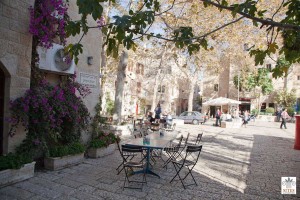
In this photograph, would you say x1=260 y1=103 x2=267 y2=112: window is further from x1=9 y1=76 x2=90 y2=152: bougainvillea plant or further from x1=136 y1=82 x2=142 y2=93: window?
x1=9 y1=76 x2=90 y2=152: bougainvillea plant

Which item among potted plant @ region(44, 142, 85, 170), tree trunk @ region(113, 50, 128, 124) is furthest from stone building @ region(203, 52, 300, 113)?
potted plant @ region(44, 142, 85, 170)

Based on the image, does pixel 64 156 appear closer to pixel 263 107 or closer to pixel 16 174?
pixel 16 174

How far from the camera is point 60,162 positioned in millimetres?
6141

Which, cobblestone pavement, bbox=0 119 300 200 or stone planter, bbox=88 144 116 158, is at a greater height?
stone planter, bbox=88 144 116 158

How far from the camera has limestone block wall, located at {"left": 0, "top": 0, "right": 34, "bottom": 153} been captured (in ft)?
17.5

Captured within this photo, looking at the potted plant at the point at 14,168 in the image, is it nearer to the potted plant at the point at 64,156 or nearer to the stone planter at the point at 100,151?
the potted plant at the point at 64,156

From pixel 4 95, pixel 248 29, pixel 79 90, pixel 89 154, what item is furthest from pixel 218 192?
pixel 248 29

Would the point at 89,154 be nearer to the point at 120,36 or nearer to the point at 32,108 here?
the point at 32,108

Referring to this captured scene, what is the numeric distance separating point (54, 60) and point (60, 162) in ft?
8.65

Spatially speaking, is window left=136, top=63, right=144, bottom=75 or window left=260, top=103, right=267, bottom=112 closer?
window left=136, top=63, right=144, bottom=75

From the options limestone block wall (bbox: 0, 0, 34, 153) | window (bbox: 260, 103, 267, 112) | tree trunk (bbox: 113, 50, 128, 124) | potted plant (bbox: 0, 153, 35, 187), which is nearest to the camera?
potted plant (bbox: 0, 153, 35, 187)

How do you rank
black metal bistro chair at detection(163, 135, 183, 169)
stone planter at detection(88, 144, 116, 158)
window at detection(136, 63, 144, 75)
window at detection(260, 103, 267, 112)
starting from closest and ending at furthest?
black metal bistro chair at detection(163, 135, 183, 169)
stone planter at detection(88, 144, 116, 158)
window at detection(136, 63, 144, 75)
window at detection(260, 103, 267, 112)

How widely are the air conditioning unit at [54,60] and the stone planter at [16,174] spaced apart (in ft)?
8.07

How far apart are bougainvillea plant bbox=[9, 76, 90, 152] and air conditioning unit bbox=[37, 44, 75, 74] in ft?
1.28
